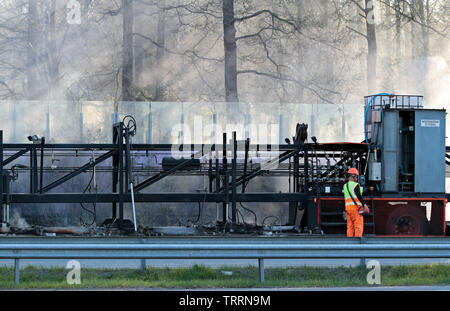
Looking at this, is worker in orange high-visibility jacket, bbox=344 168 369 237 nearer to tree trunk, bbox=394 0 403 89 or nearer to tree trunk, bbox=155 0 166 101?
tree trunk, bbox=155 0 166 101

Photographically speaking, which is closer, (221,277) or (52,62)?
(221,277)

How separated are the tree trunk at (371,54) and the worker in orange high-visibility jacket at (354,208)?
16.2m

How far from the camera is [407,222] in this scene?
1639 centimetres

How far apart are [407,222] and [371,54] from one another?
14.8 meters

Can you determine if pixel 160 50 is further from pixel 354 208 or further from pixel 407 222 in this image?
pixel 354 208

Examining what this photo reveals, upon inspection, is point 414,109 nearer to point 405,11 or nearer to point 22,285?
point 22,285

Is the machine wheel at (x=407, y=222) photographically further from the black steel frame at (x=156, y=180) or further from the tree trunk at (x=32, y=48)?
the tree trunk at (x=32, y=48)

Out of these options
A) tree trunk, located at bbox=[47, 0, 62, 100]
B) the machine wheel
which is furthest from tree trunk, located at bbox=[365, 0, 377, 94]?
the machine wheel

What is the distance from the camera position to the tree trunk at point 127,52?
26.8 m

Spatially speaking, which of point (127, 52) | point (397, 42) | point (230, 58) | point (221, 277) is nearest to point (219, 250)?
point (221, 277)

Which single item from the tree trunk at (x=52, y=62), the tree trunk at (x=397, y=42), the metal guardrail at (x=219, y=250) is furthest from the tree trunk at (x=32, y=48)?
the metal guardrail at (x=219, y=250)

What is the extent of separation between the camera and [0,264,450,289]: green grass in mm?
9570

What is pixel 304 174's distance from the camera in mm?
16219

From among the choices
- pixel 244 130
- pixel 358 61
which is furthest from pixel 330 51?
pixel 244 130
